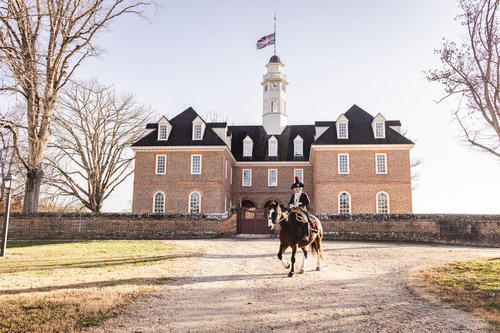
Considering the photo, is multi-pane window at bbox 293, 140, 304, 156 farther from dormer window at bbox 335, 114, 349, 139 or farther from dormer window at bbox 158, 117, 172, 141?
dormer window at bbox 158, 117, 172, 141

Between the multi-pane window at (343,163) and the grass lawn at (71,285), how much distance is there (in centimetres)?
2052

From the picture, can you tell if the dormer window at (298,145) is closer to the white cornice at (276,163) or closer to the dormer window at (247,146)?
the white cornice at (276,163)

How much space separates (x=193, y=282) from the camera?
31.2ft

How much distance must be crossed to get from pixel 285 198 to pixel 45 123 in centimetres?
2429

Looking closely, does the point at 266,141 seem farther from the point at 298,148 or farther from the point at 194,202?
the point at 194,202

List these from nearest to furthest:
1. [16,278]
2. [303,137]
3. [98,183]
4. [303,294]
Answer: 1. [303,294]
2. [16,278]
3. [98,183]
4. [303,137]

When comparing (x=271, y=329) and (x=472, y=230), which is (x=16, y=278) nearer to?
(x=271, y=329)

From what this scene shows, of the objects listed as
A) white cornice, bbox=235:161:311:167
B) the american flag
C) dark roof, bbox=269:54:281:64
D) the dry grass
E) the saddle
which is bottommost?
the dry grass

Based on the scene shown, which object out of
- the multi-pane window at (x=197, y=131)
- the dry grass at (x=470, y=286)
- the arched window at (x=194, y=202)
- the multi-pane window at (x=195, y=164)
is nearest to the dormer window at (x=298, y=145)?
the multi-pane window at (x=197, y=131)

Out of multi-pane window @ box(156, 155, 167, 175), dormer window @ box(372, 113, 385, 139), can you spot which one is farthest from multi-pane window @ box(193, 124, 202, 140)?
dormer window @ box(372, 113, 385, 139)

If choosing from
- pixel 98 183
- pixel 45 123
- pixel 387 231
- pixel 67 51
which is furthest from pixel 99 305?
pixel 98 183

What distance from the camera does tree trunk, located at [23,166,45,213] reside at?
19484 millimetres

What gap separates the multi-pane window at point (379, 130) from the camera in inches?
1311

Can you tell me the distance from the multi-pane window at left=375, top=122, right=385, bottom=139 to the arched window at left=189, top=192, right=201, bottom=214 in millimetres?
16725
